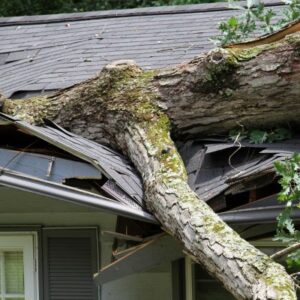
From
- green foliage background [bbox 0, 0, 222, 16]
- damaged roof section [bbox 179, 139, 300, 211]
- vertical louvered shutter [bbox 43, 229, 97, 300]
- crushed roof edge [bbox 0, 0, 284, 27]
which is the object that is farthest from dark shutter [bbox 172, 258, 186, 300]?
green foliage background [bbox 0, 0, 222, 16]

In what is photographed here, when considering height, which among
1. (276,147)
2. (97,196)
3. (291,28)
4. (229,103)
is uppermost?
(291,28)

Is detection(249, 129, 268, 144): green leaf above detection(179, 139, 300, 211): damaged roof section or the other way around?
above

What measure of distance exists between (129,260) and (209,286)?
1224 mm

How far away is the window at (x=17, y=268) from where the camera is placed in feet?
18.5

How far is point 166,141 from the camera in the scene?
462 cm

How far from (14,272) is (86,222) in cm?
76

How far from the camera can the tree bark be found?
4078 millimetres

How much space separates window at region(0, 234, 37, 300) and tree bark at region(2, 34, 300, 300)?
3.31ft

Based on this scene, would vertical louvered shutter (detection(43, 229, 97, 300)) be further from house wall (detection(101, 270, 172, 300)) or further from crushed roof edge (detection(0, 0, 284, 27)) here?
crushed roof edge (detection(0, 0, 284, 27))

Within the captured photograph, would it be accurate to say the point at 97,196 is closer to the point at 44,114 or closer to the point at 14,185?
the point at 14,185

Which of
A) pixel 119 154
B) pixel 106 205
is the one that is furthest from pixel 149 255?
pixel 119 154

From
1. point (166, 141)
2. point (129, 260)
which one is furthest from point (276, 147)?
point (129, 260)

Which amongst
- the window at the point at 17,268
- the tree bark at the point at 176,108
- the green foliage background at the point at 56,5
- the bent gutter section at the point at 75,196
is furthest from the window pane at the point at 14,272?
the green foliage background at the point at 56,5

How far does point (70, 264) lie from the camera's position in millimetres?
5539
